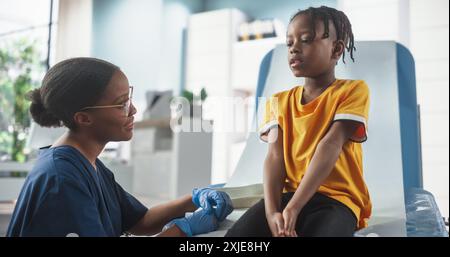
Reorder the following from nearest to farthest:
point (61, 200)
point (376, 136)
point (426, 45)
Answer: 1. point (61, 200)
2. point (376, 136)
3. point (426, 45)

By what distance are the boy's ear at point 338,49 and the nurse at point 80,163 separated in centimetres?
22

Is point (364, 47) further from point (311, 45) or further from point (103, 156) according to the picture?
point (103, 156)

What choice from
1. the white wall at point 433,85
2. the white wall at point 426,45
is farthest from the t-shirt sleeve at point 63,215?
the white wall at point 433,85

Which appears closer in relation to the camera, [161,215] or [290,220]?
[290,220]

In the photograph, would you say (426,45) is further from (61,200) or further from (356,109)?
(61,200)

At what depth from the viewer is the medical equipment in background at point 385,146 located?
0.52 m

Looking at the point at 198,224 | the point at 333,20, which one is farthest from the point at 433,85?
the point at 198,224

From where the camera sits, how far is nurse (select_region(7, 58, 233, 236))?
443 millimetres

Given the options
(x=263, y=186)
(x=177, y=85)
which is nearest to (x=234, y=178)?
(x=263, y=186)

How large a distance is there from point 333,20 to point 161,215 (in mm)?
344

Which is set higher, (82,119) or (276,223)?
(82,119)

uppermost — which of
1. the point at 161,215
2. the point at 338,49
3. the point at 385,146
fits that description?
the point at 338,49

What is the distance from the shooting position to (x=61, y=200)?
1.44 feet

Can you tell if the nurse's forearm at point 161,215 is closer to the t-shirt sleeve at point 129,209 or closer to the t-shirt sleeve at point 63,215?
the t-shirt sleeve at point 129,209
